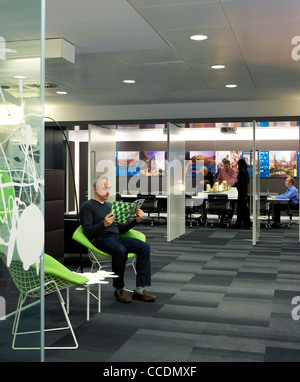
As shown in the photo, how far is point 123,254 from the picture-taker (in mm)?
5246

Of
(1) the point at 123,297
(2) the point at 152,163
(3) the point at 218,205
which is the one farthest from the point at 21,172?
(2) the point at 152,163

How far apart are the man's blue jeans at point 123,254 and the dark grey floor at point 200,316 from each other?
0.26 m

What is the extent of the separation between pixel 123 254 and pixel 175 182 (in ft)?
18.2

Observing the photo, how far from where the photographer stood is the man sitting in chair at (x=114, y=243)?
5.23 meters

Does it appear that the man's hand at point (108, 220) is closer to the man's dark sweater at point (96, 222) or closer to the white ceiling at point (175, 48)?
the man's dark sweater at point (96, 222)

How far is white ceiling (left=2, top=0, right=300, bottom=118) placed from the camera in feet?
16.6

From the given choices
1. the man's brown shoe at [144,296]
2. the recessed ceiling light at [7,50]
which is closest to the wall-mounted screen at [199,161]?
the man's brown shoe at [144,296]

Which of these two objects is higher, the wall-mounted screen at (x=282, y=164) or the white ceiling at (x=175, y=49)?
the white ceiling at (x=175, y=49)

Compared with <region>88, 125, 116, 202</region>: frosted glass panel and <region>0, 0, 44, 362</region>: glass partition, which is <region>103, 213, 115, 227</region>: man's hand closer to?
<region>0, 0, 44, 362</region>: glass partition

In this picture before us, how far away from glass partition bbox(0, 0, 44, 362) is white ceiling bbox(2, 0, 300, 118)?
0.45 ft

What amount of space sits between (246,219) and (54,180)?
8063 mm

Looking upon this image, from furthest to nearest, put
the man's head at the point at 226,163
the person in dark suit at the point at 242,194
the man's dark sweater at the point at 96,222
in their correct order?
the man's head at the point at 226,163, the person in dark suit at the point at 242,194, the man's dark sweater at the point at 96,222

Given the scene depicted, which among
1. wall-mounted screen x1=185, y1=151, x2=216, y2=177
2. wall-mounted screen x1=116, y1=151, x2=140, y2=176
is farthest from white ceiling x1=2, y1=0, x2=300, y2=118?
wall-mounted screen x1=116, y1=151, x2=140, y2=176

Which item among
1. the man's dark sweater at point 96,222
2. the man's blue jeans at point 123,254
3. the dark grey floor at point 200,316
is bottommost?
the dark grey floor at point 200,316
